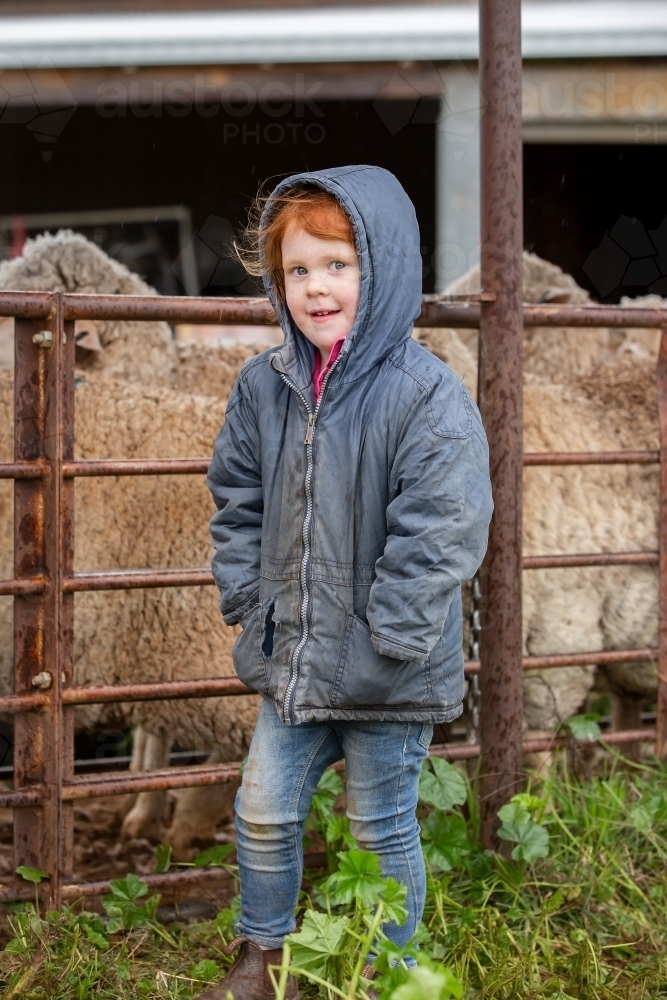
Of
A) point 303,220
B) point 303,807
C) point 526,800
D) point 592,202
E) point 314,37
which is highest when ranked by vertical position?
point 314,37

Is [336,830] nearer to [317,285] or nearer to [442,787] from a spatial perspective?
[442,787]

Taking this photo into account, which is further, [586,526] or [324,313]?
[586,526]

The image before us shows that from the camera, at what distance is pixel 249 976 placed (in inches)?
81.3

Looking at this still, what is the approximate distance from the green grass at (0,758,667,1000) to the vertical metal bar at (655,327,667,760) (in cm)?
25

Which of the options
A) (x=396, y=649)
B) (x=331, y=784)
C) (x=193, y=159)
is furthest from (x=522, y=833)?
(x=193, y=159)

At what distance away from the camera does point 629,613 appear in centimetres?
388

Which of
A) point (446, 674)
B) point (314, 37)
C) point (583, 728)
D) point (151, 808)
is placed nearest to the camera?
point (446, 674)

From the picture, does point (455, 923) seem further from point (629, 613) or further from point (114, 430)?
point (114, 430)

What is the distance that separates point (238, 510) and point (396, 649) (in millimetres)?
474

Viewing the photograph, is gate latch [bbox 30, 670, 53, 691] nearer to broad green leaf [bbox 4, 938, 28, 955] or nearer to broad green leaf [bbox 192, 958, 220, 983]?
broad green leaf [bbox 4, 938, 28, 955]

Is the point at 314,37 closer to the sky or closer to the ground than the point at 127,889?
closer to the sky

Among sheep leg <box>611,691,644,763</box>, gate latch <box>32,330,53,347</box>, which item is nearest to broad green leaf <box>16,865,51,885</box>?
gate latch <box>32,330,53,347</box>

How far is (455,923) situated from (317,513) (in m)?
1.19

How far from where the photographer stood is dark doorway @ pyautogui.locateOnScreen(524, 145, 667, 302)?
902cm
